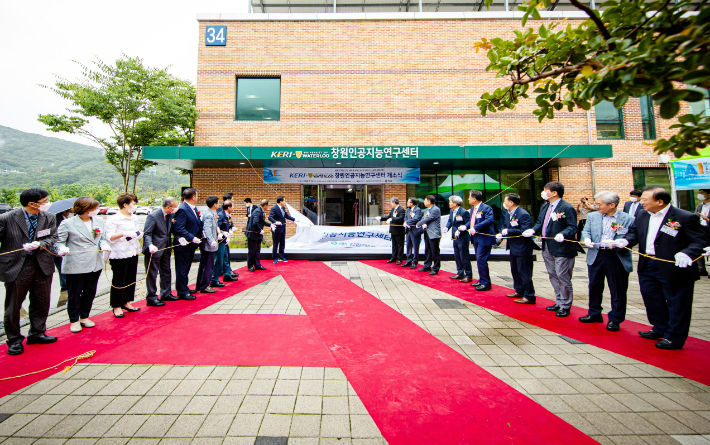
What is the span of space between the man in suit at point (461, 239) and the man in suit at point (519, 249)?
1.09 meters

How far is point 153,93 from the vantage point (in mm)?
11367

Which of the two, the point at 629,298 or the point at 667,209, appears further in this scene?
the point at 629,298

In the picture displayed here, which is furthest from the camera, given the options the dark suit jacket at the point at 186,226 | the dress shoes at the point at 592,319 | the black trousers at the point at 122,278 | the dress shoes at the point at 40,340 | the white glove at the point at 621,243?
the dark suit jacket at the point at 186,226

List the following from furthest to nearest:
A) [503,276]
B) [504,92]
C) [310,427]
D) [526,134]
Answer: [526,134], [503,276], [504,92], [310,427]

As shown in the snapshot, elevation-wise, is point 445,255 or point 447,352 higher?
point 445,255

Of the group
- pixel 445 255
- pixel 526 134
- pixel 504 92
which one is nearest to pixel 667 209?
pixel 504 92

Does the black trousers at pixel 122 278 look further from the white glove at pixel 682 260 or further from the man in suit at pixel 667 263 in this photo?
the white glove at pixel 682 260

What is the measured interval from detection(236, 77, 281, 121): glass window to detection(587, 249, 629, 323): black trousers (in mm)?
12379

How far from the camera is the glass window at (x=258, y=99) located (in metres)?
13.2

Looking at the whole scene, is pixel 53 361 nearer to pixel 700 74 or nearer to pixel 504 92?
pixel 504 92

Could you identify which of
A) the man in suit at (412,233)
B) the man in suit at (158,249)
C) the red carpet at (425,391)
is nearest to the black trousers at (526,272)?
the red carpet at (425,391)

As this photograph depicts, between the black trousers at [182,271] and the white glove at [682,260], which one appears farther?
the black trousers at [182,271]

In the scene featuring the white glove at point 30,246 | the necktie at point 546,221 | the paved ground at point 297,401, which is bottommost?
the paved ground at point 297,401

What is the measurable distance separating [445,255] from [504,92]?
7.46 meters
